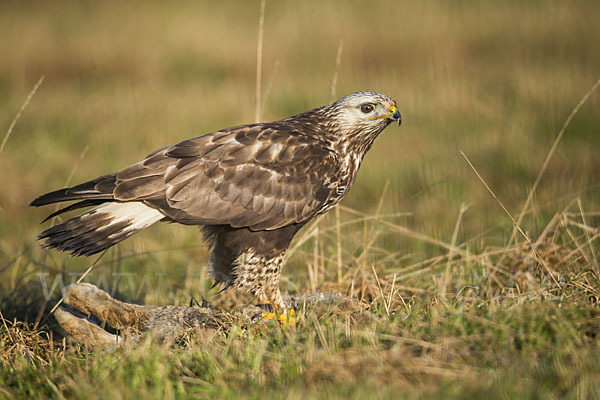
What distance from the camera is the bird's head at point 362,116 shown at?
481 cm

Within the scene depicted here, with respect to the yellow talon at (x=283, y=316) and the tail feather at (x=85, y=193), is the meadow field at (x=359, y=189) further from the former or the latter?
the tail feather at (x=85, y=193)

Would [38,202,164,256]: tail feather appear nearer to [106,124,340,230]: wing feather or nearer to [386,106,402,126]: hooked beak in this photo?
[106,124,340,230]: wing feather

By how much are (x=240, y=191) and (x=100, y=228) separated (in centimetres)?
91

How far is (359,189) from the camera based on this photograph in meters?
8.44

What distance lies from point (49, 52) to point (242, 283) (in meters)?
10.4

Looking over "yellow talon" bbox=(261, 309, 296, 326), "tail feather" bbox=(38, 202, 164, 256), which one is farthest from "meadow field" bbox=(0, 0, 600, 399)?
"tail feather" bbox=(38, 202, 164, 256)

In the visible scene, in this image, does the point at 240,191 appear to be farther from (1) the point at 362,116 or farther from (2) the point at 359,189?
(2) the point at 359,189

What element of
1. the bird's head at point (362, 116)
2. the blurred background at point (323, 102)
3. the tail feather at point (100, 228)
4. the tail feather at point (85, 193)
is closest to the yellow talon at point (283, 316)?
the tail feather at point (100, 228)

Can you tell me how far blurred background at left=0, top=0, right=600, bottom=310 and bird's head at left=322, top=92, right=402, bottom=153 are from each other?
0.73 m

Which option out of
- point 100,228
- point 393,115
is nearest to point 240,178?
point 100,228

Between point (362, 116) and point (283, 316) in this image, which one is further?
point (362, 116)

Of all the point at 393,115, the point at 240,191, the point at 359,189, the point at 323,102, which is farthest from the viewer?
the point at 323,102

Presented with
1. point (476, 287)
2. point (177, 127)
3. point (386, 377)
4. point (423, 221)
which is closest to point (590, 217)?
point (423, 221)

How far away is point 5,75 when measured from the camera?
503 inches
